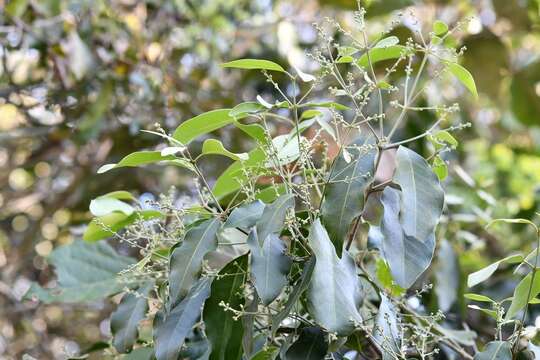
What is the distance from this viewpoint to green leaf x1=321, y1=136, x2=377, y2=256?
629 mm

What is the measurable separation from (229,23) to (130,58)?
417mm

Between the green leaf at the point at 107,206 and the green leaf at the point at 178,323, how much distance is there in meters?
A: 0.17

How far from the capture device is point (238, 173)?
0.76 metres

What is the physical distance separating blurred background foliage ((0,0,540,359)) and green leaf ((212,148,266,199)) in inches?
28.7

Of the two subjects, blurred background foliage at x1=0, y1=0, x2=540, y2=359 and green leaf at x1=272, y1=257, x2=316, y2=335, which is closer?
green leaf at x1=272, y1=257, x2=316, y2=335

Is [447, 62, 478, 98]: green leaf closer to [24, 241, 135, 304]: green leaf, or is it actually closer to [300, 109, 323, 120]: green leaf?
[300, 109, 323, 120]: green leaf

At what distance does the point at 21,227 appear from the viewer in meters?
2.14

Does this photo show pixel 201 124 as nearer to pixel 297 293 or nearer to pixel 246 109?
pixel 246 109

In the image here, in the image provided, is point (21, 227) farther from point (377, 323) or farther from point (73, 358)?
point (377, 323)

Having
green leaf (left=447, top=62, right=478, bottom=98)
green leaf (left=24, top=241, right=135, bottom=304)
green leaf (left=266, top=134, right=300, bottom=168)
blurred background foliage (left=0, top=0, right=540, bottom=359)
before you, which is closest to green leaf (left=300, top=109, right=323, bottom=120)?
green leaf (left=266, top=134, right=300, bottom=168)

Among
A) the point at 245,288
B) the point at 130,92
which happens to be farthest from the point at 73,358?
the point at 130,92

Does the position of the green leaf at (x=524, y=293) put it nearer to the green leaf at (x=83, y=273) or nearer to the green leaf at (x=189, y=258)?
the green leaf at (x=189, y=258)

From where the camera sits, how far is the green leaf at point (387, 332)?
63 centimetres

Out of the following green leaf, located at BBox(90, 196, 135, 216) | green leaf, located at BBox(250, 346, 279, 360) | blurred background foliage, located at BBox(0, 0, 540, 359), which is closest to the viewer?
green leaf, located at BBox(250, 346, 279, 360)
